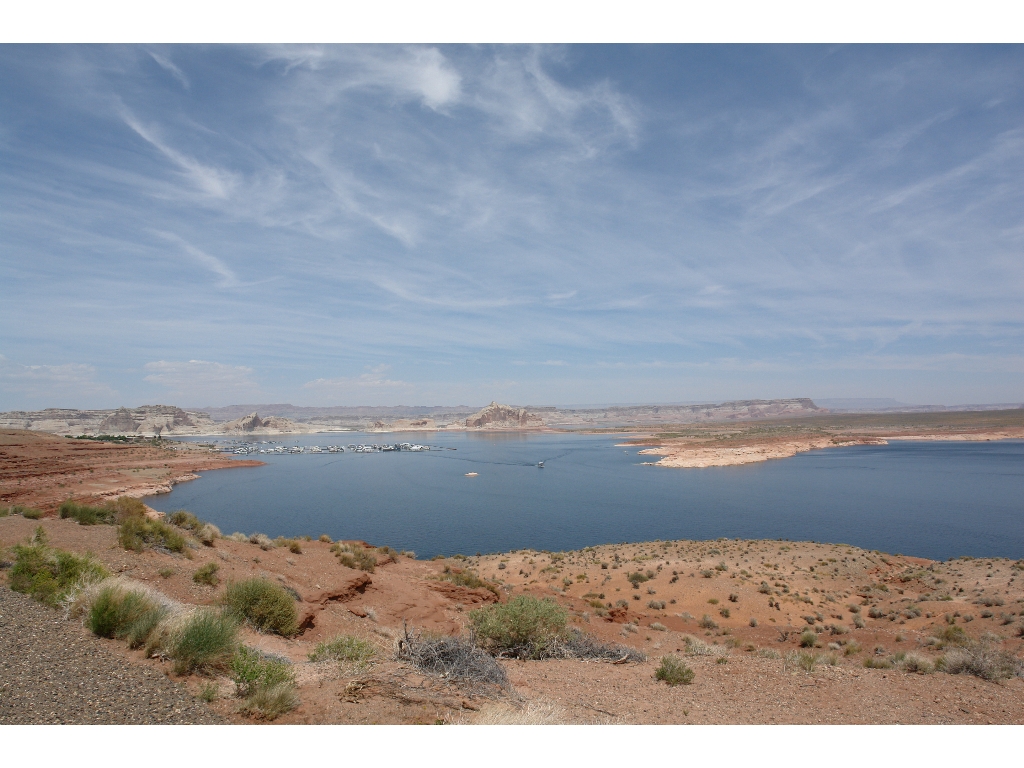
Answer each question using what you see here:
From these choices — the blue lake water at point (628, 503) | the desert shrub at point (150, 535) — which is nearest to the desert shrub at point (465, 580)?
the desert shrub at point (150, 535)

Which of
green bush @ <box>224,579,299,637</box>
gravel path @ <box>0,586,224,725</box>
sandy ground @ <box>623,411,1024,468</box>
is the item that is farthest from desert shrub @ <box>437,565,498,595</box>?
sandy ground @ <box>623,411,1024,468</box>

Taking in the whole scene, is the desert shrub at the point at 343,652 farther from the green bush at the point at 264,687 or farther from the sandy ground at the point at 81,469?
the sandy ground at the point at 81,469

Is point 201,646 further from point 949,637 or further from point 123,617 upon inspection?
point 949,637

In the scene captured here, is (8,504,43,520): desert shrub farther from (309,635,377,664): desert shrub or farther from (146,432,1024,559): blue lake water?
(146,432,1024,559): blue lake water

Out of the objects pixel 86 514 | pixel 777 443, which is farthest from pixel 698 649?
pixel 777 443

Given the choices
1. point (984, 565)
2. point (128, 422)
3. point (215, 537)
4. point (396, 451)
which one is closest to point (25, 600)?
point (215, 537)

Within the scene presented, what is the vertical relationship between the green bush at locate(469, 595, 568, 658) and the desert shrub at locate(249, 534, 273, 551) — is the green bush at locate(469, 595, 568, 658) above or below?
below
